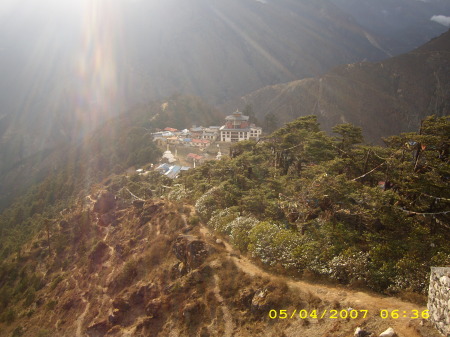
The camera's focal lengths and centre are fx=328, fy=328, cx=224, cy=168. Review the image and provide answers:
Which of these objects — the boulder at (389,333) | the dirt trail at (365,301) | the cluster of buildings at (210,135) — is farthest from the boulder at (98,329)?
the cluster of buildings at (210,135)

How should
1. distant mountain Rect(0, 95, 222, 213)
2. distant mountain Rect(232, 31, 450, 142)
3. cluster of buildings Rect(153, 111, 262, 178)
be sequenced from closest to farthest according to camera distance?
1. distant mountain Rect(0, 95, 222, 213)
2. cluster of buildings Rect(153, 111, 262, 178)
3. distant mountain Rect(232, 31, 450, 142)

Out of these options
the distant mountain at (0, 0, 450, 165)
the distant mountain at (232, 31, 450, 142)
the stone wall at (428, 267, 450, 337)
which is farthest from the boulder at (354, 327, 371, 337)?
the distant mountain at (0, 0, 450, 165)

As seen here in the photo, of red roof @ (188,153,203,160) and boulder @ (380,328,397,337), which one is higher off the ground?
boulder @ (380,328,397,337)

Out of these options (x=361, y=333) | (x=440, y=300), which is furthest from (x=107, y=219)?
(x=440, y=300)

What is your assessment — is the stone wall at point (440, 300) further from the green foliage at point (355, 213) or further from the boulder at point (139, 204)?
the boulder at point (139, 204)

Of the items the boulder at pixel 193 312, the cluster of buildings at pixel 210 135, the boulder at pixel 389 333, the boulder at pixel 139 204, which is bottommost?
the cluster of buildings at pixel 210 135

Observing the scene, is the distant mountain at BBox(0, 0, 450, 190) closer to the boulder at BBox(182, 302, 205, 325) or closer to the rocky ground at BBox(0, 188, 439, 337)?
the rocky ground at BBox(0, 188, 439, 337)

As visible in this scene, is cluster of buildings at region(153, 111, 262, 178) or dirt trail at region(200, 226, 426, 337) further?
cluster of buildings at region(153, 111, 262, 178)

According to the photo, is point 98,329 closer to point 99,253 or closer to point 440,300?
point 99,253
